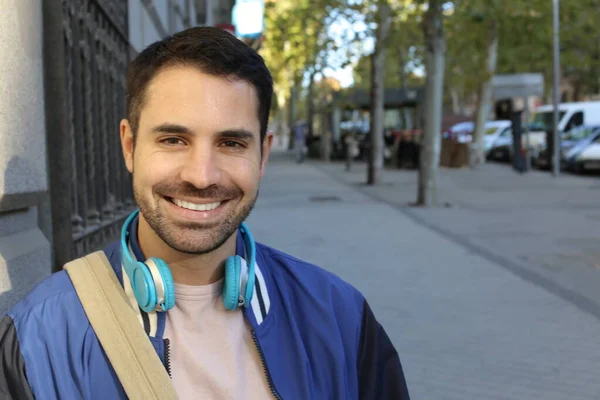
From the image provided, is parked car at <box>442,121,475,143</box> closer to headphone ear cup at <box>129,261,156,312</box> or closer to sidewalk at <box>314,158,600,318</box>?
sidewalk at <box>314,158,600,318</box>

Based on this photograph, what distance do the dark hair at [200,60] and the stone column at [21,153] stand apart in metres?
1.06

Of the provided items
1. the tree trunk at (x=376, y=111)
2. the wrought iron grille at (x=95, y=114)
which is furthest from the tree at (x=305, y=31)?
the wrought iron grille at (x=95, y=114)

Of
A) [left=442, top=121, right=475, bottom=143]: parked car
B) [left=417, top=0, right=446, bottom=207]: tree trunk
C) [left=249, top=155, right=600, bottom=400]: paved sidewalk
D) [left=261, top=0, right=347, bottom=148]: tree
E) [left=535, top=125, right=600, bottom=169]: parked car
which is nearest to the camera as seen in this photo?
[left=249, top=155, right=600, bottom=400]: paved sidewalk

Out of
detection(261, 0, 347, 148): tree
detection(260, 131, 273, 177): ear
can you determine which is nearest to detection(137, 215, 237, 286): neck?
detection(260, 131, 273, 177): ear

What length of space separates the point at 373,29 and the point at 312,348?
66.1ft

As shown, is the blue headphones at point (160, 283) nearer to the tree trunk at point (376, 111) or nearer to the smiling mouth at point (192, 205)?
the smiling mouth at point (192, 205)

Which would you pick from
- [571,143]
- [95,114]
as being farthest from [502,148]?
[95,114]

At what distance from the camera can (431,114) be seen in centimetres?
1647

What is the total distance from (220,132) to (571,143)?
3019cm

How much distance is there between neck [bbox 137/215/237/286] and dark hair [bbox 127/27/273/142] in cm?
24

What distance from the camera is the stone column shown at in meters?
2.91

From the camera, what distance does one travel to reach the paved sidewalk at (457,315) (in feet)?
16.7

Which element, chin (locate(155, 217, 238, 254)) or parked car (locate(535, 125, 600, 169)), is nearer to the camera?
chin (locate(155, 217, 238, 254))

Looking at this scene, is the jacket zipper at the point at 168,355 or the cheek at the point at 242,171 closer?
the jacket zipper at the point at 168,355
